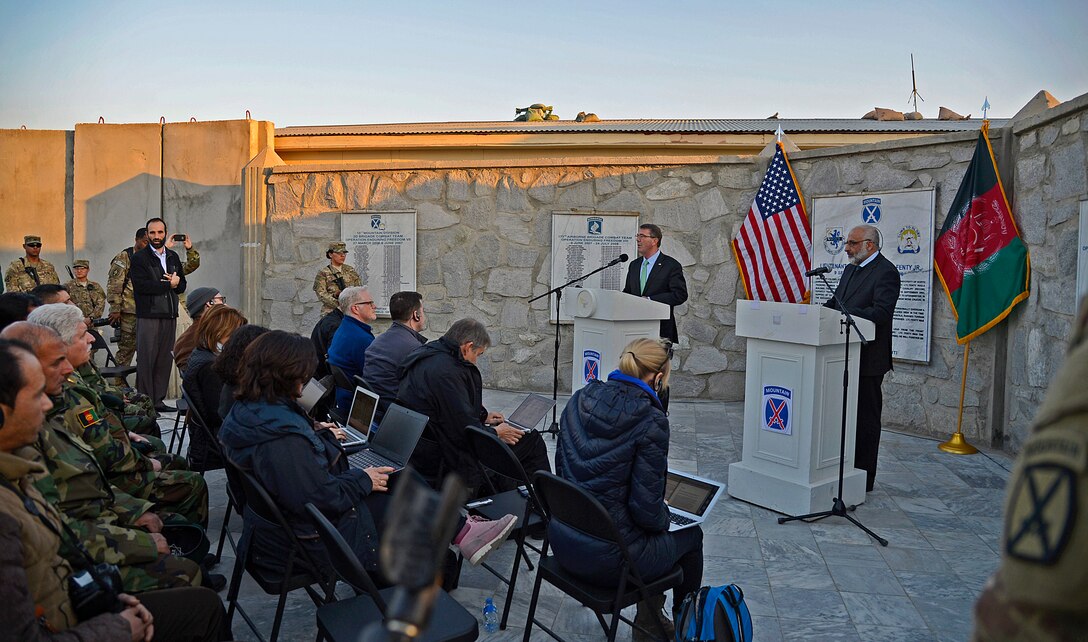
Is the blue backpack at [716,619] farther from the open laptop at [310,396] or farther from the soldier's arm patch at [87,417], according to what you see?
the soldier's arm patch at [87,417]

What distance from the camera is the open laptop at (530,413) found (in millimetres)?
4148

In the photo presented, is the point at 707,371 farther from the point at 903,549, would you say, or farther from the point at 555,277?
the point at 903,549

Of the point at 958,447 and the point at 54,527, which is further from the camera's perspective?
the point at 958,447

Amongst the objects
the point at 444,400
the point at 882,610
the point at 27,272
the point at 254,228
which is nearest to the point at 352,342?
the point at 444,400

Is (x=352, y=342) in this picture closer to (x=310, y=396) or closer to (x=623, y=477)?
(x=310, y=396)

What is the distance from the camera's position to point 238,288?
960cm

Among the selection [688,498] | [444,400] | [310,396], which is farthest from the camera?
[444,400]

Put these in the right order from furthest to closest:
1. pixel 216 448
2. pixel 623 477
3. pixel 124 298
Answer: pixel 124 298
pixel 216 448
pixel 623 477

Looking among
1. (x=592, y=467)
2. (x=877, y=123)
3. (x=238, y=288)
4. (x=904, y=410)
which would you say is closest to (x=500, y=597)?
(x=592, y=467)

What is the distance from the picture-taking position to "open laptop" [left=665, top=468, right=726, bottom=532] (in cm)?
296

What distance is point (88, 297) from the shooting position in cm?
878

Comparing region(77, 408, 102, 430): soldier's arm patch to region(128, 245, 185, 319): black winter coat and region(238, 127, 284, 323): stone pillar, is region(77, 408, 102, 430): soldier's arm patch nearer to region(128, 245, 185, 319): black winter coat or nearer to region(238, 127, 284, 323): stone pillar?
region(128, 245, 185, 319): black winter coat

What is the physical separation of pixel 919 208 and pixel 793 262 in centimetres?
132

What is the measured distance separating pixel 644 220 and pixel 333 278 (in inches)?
140
